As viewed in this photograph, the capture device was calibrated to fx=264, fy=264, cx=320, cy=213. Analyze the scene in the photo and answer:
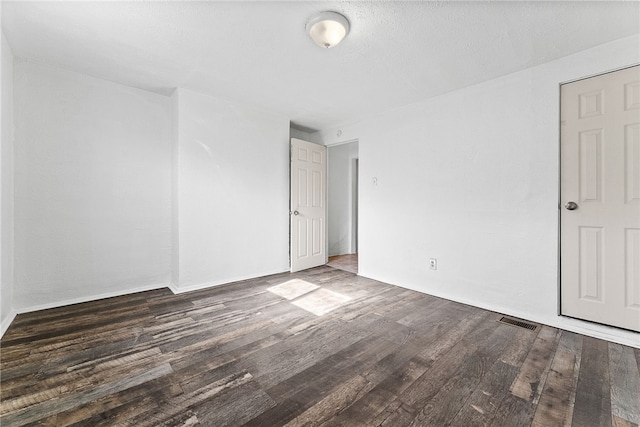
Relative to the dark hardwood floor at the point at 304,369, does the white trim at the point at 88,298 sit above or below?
above

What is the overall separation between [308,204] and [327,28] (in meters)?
2.83

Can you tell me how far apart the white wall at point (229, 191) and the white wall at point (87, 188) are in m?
0.42

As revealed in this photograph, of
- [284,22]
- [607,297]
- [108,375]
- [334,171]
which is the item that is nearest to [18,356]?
[108,375]

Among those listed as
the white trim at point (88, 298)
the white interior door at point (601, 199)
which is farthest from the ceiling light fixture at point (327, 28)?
the white trim at point (88, 298)

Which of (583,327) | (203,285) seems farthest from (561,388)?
(203,285)

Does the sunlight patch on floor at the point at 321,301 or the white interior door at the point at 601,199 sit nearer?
the white interior door at the point at 601,199

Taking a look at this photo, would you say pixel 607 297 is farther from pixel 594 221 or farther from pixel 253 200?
pixel 253 200

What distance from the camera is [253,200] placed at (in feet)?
A: 12.9

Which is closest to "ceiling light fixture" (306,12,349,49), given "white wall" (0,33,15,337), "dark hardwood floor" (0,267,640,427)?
"dark hardwood floor" (0,267,640,427)

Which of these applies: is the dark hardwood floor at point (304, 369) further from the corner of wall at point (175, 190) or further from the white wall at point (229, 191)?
the white wall at point (229, 191)

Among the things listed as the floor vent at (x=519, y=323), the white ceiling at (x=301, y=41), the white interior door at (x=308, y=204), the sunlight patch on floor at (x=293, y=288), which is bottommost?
the floor vent at (x=519, y=323)

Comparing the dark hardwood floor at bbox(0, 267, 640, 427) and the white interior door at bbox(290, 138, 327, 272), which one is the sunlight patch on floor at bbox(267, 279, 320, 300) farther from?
the white interior door at bbox(290, 138, 327, 272)

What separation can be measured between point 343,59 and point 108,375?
3068 mm

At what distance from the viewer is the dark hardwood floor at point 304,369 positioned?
1.41 metres
